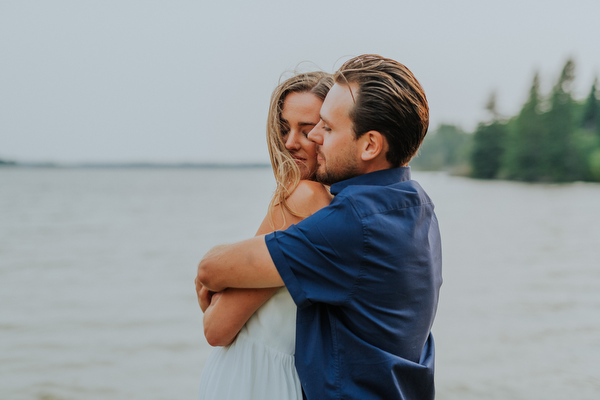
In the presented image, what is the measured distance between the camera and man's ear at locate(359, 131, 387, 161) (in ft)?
5.50

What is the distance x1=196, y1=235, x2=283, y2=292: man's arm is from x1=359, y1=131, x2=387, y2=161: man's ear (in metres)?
0.44

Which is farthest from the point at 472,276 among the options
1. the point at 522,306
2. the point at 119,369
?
the point at 119,369

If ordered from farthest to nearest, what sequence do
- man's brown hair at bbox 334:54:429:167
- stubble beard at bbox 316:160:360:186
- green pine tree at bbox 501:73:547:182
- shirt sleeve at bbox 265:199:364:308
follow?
green pine tree at bbox 501:73:547:182 < stubble beard at bbox 316:160:360:186 < man's brown hair at bbox 334:54:429:167 < shirt sleeve at bbox 265:199:364:308

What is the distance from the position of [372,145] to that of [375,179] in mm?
114

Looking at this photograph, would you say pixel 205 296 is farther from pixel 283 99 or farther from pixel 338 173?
pixel 283 99

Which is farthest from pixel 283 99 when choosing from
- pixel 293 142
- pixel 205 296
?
pixel 205 296

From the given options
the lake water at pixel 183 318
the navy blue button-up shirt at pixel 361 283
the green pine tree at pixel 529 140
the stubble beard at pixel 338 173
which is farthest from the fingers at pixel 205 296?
the green pine tree at pixel 529 140

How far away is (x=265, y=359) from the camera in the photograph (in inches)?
73.4

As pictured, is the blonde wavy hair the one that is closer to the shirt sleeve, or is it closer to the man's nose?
the man's nose

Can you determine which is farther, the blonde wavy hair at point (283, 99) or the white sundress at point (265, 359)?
the blonde wavy hair at point (283, 99)

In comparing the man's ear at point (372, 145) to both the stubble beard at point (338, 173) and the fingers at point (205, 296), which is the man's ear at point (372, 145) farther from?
the fingers at point (205, 296)

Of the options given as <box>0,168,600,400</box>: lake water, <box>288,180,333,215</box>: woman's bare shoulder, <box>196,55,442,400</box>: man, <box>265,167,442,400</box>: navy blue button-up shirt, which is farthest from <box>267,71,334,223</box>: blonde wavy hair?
<box>0,168,600,400</box>: lake water

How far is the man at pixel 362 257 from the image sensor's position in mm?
1507

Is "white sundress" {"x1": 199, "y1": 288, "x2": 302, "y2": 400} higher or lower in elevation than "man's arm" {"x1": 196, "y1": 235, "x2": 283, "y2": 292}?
lower
